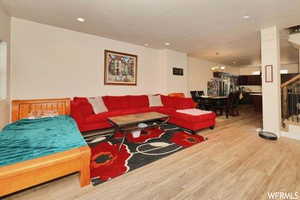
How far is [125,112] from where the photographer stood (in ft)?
12.4

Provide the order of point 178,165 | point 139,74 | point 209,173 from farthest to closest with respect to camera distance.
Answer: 1. point 139,74
2. point 178,165
3. point 209,173

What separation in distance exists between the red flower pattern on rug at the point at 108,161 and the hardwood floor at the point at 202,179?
0.14 m

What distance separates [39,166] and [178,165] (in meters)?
1.69

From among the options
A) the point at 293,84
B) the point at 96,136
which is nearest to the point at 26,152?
the point at 96,136

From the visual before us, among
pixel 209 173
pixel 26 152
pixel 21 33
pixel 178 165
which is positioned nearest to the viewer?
pixel 26 152

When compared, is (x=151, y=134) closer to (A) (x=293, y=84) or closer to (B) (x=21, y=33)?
(B) (x=21, y=33)

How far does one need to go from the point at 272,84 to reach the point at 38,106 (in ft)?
18.4

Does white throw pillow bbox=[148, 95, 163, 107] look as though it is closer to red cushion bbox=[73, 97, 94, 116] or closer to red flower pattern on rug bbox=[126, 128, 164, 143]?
red flower pattern on rug bbox=[126, 128, 164, 143]

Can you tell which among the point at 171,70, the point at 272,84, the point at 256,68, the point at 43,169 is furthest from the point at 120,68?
the point at 256,68

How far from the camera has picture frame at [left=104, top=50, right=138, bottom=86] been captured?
13.9ft

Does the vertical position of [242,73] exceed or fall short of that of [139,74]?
it exceeds it

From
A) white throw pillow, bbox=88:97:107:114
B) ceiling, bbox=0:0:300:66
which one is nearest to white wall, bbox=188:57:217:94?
ceiling, bbox=0:0:300:66

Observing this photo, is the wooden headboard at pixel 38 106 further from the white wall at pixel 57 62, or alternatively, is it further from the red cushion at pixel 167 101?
the red cushion at pixel 167 101

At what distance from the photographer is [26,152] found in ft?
4.89
